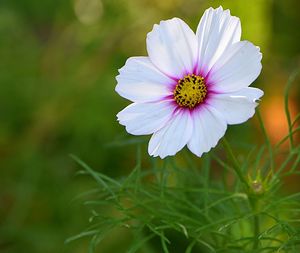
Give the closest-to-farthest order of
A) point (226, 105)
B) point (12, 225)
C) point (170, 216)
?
point (226, 105)
point (170, 216)
point (12, 225)

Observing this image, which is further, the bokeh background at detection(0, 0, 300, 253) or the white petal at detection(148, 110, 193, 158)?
the bokeh background at detection(0, 0, 300, 253)

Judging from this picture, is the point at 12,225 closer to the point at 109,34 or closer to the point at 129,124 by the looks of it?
the point at 109,34

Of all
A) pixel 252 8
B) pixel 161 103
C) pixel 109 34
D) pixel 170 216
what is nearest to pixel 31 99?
pixel 109 34

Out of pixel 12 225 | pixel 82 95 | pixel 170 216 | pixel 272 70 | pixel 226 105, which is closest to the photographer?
pixel 226 105

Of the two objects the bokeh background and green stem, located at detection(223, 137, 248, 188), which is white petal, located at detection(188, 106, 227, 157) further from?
the bokeh background

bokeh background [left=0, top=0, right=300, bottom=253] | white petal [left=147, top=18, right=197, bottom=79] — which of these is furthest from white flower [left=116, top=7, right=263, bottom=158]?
bokeh background [left=0, top=0, right=300, bottom=253]

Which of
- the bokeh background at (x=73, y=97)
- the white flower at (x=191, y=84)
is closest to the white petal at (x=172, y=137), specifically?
the white flower at (x=191, y=84)

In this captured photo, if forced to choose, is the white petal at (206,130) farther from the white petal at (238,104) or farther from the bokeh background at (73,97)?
the bokeh background at (73,97)
